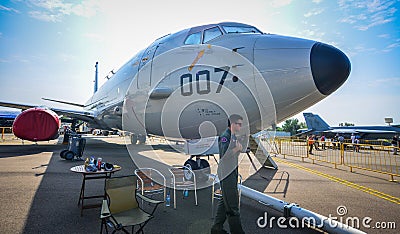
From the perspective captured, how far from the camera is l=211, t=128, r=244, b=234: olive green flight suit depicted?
3266 millimetres

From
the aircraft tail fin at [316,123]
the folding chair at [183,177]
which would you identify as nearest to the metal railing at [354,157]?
the folding chair at [183,177]

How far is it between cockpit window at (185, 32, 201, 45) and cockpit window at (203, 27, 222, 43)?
17cm

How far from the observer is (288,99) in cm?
419

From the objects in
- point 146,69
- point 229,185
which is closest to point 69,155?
point 146,69

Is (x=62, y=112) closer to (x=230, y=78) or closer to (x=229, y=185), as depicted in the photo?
(x=230, y=78)

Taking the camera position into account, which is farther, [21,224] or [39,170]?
[39,170]

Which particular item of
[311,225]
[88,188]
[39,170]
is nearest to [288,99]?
[311,225]

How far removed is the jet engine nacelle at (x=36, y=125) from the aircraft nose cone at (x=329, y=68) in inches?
455

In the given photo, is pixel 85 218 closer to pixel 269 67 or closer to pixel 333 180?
pixel 269 67

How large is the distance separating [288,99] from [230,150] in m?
1.47

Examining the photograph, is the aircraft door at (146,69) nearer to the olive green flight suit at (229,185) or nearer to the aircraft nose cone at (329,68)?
the olive green flight suit at (229,185)

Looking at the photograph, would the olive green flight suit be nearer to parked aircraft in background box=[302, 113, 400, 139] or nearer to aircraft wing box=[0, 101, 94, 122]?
aircraft wing box=[0, 101, 94, 122]

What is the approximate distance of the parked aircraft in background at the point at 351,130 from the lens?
113 ft

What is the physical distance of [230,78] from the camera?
4578 millimetres
